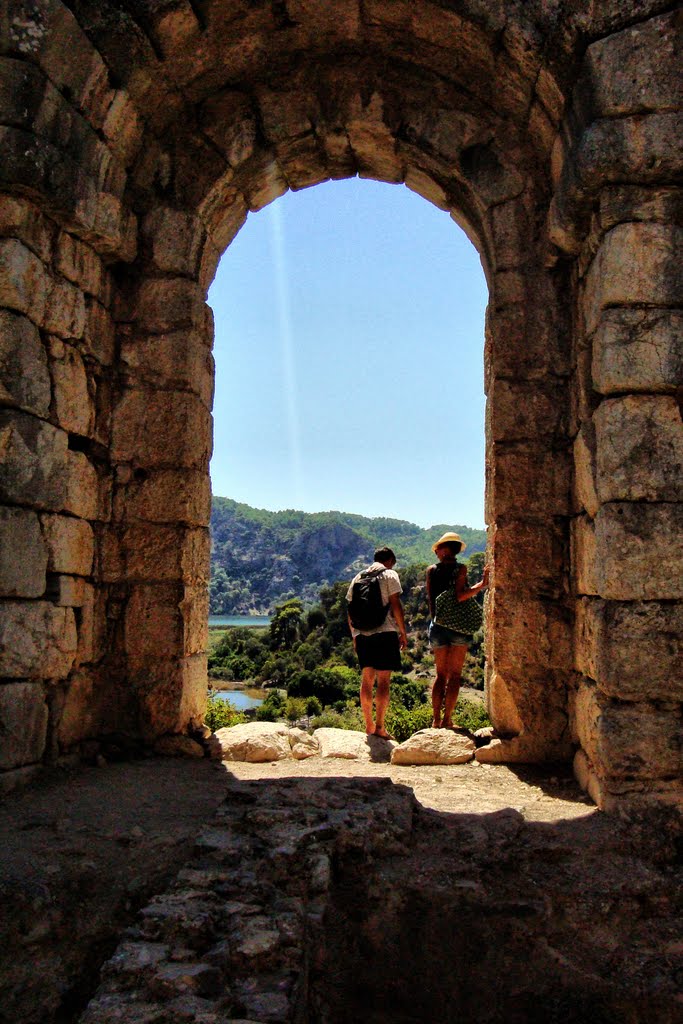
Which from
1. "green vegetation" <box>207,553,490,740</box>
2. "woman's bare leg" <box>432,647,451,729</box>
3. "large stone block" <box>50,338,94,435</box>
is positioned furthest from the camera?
"green vegetation" <box>207,553,490,740</box>

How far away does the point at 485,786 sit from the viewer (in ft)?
15.0

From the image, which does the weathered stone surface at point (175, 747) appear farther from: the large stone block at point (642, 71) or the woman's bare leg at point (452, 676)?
the large stone block at point (642, 71)

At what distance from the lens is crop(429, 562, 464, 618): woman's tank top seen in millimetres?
5767

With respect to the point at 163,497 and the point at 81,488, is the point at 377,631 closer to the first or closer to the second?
the point at 163,497

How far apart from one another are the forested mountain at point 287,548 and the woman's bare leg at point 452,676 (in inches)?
2866

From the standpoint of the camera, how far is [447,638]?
221 inches

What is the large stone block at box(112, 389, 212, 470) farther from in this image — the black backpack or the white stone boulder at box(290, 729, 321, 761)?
the white stone boulder at box(290, 729, 321, 761)

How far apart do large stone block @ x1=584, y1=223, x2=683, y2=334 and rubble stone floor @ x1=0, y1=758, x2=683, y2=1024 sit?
271 cm

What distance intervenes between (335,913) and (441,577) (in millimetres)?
2969

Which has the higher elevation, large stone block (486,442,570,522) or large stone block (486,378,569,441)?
large stone block (486,378,569,441)

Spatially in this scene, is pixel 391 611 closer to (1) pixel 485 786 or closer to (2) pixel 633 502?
(1) pixel 485 786

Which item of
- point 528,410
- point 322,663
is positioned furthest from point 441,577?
point 322,663

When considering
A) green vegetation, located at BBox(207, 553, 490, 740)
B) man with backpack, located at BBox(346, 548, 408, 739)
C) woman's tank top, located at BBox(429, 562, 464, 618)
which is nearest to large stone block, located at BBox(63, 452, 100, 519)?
man with backpack, located at BBox(346, 548, 408, 739)

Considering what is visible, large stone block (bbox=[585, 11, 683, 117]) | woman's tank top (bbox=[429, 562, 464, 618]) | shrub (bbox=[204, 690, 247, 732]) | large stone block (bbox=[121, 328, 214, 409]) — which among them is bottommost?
shrub (bbox=[204, 690, 247, 732])
